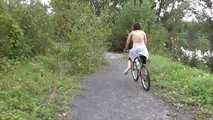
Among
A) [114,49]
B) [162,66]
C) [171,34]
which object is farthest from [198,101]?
[171,34]

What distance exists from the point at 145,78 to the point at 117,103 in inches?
74.3

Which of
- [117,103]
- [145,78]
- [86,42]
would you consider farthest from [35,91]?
[86,42]

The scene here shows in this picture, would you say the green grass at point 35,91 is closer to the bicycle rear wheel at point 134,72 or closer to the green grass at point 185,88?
the bicycle rear wheel at point 134,72

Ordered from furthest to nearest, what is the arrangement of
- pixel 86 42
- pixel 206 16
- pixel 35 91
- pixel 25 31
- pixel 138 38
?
pixel 206 16 → pixel 25 31 → pixel 86 42 → pixel 138 38 → pixel 35 91

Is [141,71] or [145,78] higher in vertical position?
[141,71]

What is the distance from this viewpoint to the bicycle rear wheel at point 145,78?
528 inches

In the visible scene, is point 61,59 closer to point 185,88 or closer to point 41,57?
point 41,57

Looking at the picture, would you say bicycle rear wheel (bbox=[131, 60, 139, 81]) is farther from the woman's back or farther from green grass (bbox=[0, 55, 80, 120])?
green grass (bbox=[0, 55, 80, 120])

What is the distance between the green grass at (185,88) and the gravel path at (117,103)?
49cm

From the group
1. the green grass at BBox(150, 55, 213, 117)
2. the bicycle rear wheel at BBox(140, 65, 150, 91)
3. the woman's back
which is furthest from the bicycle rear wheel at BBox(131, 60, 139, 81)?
the bicycle rear wheel at BBox(140, 65, 150, 91)

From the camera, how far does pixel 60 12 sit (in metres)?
27.8

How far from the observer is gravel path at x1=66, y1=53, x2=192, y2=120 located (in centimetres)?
1060

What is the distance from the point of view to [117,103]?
1190cm

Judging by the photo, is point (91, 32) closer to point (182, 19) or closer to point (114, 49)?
point (114, 49)
